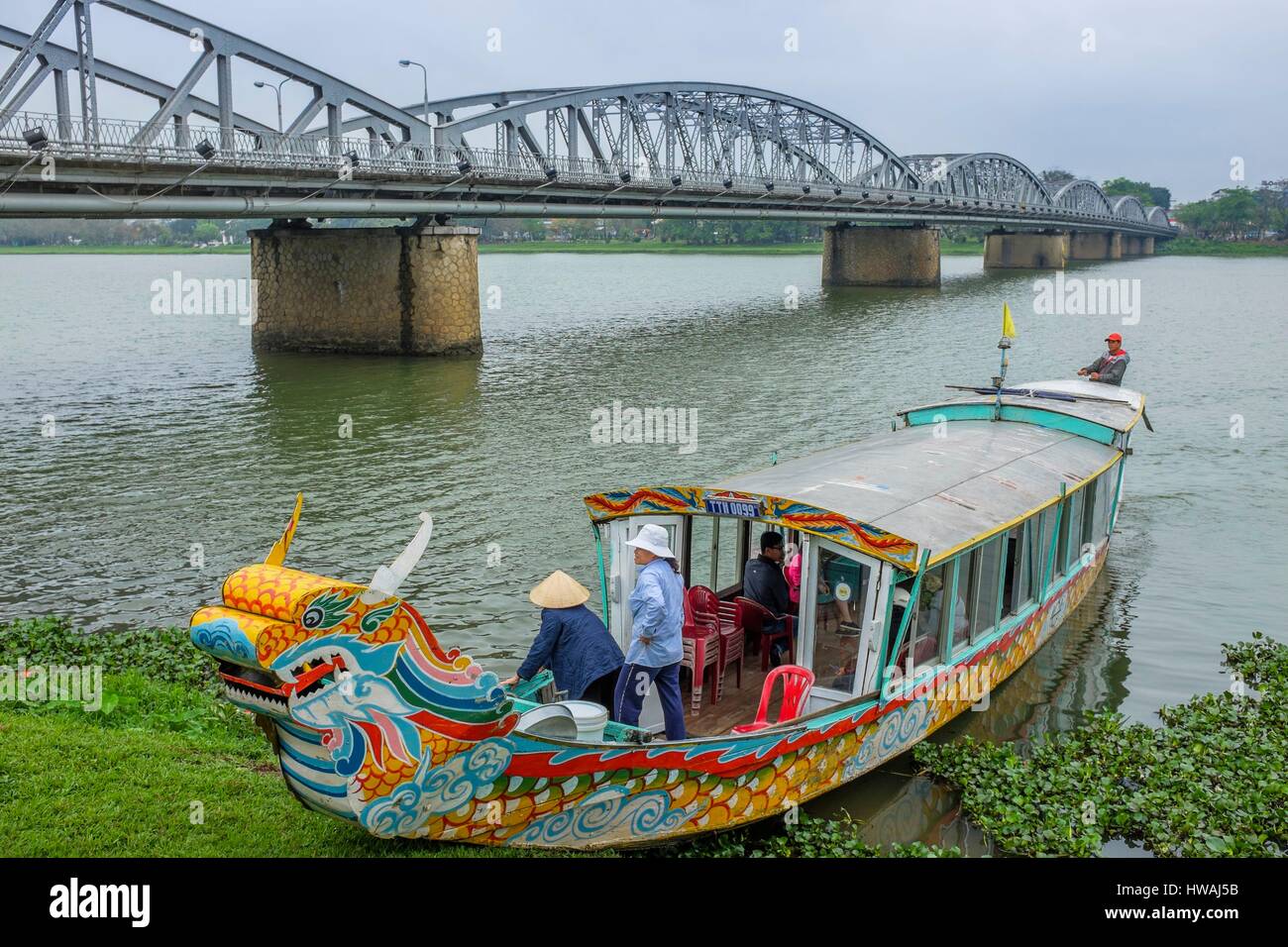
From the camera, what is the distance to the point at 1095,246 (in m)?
156

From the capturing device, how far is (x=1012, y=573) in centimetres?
1195

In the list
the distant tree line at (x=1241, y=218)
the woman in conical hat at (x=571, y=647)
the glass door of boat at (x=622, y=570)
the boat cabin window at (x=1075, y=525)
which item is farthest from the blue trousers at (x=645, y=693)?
the distant tree line at (x=1241, y=218)

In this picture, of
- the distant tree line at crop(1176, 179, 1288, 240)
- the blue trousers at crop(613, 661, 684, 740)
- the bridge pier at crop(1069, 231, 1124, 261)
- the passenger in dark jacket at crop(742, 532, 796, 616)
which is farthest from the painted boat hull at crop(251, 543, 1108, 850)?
the distant tree line at crop(1176, 179, 1288, 240)

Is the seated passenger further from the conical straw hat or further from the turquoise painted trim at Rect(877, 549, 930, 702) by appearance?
the conical straw hat

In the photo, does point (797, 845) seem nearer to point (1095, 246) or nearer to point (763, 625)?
point (763, 625)

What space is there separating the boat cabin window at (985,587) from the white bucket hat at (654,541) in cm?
315

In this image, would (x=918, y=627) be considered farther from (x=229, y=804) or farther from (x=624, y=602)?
(x=229, y=804)

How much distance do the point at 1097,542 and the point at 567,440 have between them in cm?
1308

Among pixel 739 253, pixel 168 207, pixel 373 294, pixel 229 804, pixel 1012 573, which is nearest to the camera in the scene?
pixel 229 804

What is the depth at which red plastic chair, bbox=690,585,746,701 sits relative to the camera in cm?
1048

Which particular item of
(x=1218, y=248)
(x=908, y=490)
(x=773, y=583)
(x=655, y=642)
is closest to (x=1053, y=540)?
(x=908, y=490)
